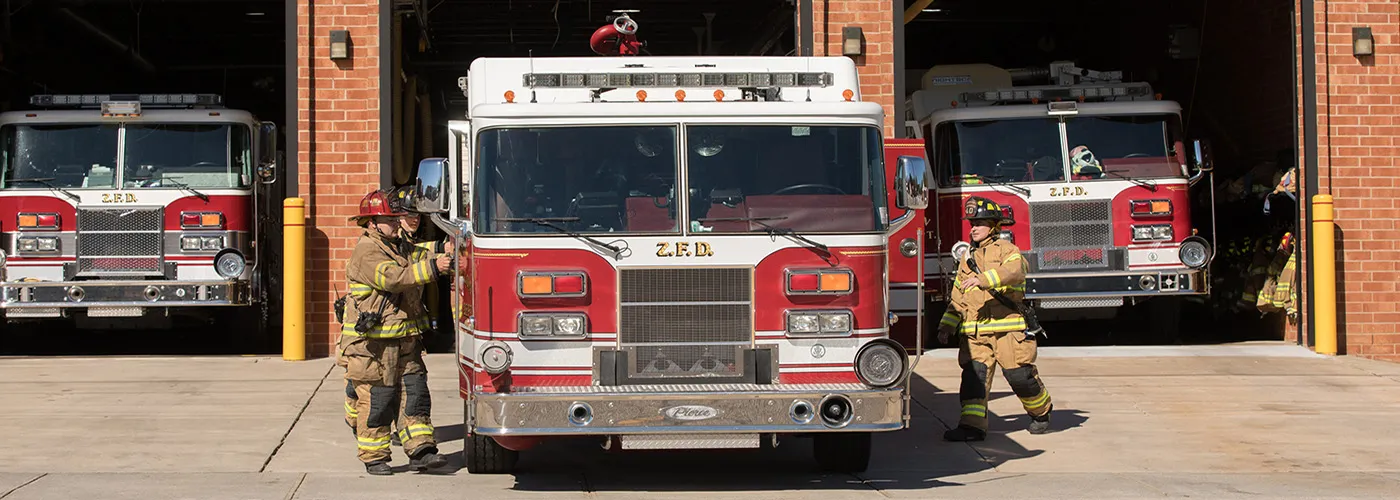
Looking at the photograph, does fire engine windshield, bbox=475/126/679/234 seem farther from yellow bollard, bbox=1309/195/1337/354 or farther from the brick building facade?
yellow bollard, bbox=1309/195/1337/354

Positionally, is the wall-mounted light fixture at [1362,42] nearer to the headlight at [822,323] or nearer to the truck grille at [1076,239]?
the truck grille at [1076,239]

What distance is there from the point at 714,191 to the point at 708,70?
2.27ft

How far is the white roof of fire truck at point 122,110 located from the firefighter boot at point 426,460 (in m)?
7.19

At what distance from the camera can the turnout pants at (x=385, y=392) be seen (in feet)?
27.2

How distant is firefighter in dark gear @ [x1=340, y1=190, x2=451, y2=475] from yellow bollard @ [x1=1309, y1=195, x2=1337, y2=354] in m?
9.08

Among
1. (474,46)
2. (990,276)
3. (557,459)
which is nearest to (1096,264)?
(990,276)

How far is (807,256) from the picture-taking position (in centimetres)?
760

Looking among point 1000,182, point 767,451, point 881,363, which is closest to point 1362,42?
point 1000,182

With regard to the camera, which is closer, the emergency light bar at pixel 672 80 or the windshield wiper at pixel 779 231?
the windshield wiper at pixel 779 231

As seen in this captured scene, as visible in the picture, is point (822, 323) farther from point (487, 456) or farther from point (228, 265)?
point (228, 265)

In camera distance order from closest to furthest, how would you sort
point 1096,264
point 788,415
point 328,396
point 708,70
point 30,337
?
point 788,415 < point 708,70 < point 328,396 < point 1096,264 < point 30,337

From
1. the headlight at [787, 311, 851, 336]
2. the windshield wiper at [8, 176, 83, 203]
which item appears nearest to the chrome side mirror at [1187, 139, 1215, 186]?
the headlight at [787, 311, 851, 336]

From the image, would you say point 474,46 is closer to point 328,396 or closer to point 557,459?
point 328,396

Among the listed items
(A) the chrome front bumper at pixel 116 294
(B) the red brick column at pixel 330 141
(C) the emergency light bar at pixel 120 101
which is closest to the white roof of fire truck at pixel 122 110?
(C) the emergency light bar at pixel 120 101
